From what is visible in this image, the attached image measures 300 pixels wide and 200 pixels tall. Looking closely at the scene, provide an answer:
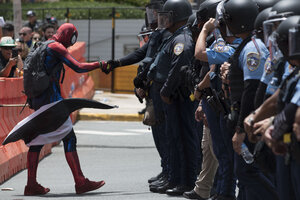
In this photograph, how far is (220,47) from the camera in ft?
24.3

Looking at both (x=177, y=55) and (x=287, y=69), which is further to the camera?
(x=177, y=55)

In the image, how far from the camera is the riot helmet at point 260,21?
616 cm

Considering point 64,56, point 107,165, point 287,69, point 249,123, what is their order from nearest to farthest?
point 287,69 → point 249,123 → point 64,56 → point 107,165

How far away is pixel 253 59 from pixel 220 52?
113 centimetres

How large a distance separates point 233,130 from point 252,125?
3.96 ft

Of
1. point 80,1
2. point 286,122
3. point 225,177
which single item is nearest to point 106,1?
point 80,1

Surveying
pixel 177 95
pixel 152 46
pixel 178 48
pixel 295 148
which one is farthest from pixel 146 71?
pixel 295 148

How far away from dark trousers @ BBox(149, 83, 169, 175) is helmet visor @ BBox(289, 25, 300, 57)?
4.10 meters

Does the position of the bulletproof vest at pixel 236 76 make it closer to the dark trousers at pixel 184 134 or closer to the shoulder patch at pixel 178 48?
the shoulder patch at pixel 178 48

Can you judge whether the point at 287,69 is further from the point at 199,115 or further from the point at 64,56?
the point at 64,56

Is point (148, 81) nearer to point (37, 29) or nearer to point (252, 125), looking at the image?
point (252, 125)

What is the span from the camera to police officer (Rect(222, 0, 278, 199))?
626cm

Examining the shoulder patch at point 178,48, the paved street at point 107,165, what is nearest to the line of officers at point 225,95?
the shoulder patch at point 178,48

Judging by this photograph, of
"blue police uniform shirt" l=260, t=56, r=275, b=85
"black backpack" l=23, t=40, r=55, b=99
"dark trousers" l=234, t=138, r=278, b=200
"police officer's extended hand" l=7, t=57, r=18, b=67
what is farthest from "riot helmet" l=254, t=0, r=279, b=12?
"police officer's extended hand" l=7, t=57, r=18, b=67
